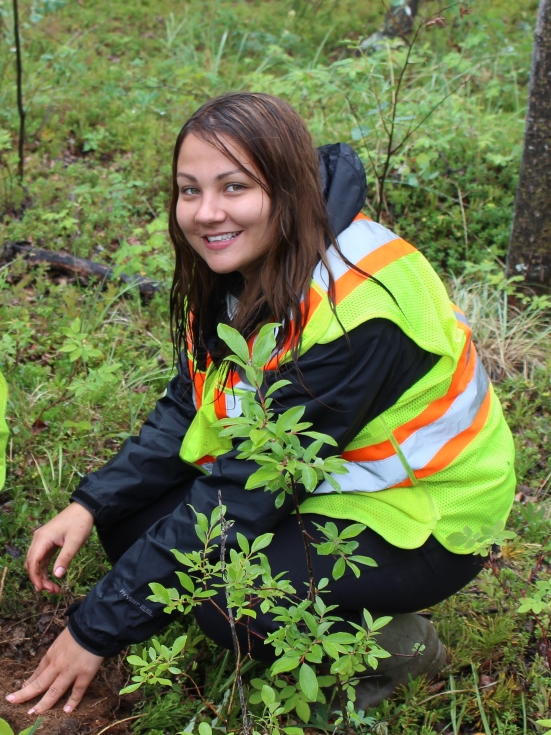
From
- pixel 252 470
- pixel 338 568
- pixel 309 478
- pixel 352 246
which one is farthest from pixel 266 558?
pixel 352 246

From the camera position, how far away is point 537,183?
3906 millimetres

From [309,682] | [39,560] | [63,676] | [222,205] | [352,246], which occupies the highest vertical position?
[222,205]

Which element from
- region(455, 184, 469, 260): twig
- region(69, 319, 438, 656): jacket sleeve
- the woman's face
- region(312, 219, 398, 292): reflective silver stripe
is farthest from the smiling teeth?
region(455, 184, 469, 260): twig

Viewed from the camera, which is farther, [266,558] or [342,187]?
[342,187]

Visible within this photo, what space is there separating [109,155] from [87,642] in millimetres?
4057

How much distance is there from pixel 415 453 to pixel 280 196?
2.39 ft

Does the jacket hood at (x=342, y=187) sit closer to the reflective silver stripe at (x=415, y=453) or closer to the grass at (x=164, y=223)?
the reflective silver stripe at (x=415, y=453)

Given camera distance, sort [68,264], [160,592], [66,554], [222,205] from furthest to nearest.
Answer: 1. [68,264]
2. [66,554]
3. [222,205]
4. [160,592]

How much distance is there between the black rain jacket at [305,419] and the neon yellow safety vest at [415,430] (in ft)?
0.15

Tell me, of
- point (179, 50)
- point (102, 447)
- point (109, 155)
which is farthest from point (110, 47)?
point (102, 447)

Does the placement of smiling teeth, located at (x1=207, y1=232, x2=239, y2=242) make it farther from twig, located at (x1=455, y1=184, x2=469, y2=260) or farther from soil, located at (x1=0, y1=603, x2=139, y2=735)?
twig, located at (x1=455, y1=184, x2=469, y2=260)

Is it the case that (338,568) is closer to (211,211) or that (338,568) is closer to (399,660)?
(399,660)

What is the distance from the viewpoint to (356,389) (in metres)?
1.82

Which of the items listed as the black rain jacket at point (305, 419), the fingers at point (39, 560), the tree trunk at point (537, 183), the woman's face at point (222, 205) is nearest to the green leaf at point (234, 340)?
the black rain jacket at point (305, 419)
